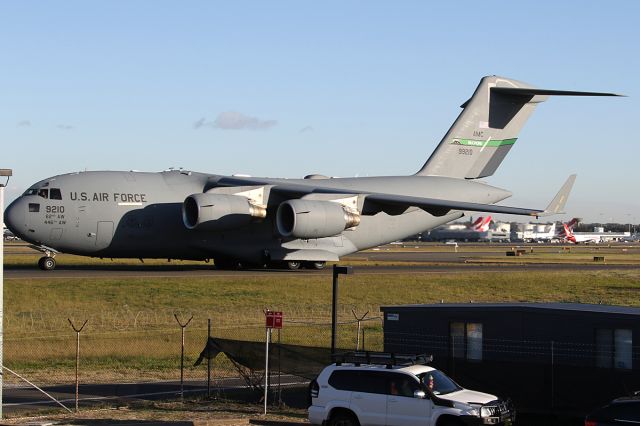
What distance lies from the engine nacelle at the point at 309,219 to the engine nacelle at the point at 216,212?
1.64 meters

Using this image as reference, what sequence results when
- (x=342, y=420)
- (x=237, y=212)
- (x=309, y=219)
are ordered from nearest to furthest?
1. (x=342, y=420)
2. (x=309, y=219)
3. (x=237, y=212)

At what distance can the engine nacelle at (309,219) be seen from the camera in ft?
155

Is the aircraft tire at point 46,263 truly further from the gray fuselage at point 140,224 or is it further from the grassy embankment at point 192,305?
the grassy embankment at point 192,305

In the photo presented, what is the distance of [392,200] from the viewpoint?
4978 cm

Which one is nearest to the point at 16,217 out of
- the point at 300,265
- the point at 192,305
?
the point at 192,305

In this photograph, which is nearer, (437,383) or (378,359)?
(437,383)

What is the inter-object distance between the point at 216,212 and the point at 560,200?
17570 mm

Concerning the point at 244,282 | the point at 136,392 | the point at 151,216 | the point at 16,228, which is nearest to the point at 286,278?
the point at 244,282

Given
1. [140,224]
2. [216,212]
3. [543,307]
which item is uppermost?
[216,212]

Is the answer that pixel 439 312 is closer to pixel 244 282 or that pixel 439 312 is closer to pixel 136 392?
pixel 136 392

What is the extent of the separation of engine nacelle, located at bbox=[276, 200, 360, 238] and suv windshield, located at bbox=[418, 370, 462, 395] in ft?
93.4

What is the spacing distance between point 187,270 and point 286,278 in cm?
753

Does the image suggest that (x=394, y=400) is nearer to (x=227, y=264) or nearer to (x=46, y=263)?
(x=46, y=263)

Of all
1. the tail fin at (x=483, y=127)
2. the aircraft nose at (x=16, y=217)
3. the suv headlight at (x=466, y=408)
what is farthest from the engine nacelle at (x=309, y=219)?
the suv headlight at (x=466, y=408)
